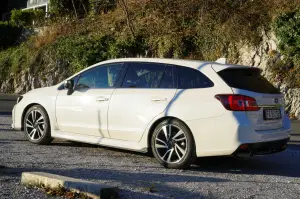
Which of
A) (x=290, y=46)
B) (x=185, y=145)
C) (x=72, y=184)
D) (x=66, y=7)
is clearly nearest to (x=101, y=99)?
(x=185, y=145)

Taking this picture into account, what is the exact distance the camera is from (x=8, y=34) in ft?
91.6

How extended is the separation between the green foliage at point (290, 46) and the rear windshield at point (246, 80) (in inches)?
361

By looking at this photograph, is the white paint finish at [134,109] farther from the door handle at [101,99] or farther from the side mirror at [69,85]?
the side mirror at [69,85]

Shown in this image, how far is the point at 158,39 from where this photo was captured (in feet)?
67.9

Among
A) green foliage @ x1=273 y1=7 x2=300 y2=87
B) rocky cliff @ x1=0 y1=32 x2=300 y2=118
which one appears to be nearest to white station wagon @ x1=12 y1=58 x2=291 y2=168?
rocky cliff @ x1=0 y1=32 x2=300 y2=118

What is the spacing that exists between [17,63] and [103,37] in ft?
16.6

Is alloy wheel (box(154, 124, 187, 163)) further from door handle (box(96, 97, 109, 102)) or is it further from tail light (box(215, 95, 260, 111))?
door handle (box(96, 97, 109, 102))

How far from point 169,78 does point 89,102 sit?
4.71ft

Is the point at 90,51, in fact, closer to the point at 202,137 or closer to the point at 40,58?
the point at 40,58

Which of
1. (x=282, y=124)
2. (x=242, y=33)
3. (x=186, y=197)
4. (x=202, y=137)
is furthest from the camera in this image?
(x=242, y=33)

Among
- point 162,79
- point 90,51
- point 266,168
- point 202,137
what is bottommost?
point 266,168

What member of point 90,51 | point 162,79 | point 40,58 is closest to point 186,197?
point 162,79

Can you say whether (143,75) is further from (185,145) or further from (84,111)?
(185,145)

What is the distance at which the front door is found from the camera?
26.7 ft
